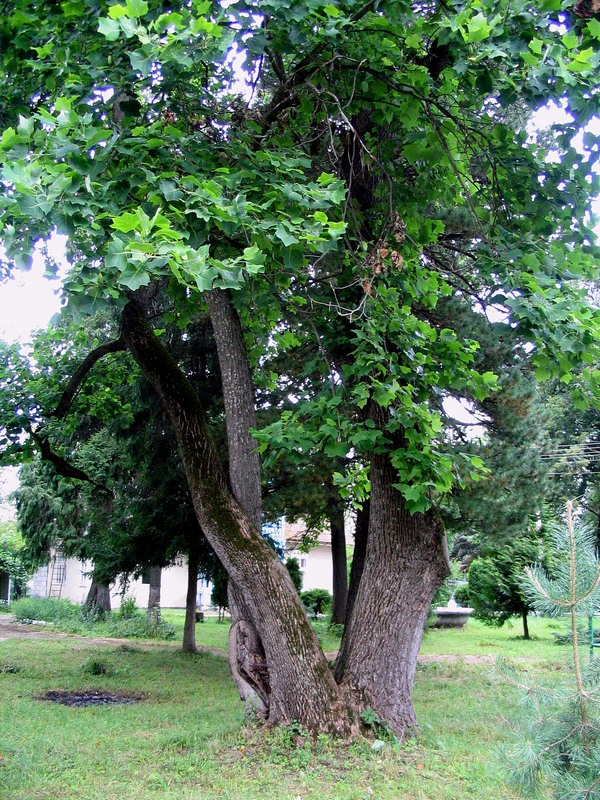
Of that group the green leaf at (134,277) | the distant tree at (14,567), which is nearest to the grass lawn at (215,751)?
the green leaf at (134,277)

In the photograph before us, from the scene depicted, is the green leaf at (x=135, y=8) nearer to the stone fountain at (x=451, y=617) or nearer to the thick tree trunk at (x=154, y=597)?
the thick tree trunk at (x=154, y=597)

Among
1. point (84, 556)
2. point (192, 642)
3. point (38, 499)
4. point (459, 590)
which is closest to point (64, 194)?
point (192, 642)

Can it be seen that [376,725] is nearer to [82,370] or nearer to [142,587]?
[82,370]

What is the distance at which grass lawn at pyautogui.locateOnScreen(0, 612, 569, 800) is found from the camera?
495 cm

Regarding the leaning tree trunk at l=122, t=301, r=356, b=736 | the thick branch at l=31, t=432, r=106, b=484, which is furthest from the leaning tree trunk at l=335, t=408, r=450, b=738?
the thick branch at l=31, t=432, r=106, b=484

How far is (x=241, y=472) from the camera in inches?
266

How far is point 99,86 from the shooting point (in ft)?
16.3

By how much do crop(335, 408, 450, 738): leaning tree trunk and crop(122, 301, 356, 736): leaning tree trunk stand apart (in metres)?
0.32

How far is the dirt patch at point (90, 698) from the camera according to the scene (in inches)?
364

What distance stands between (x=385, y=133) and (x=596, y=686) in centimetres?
560

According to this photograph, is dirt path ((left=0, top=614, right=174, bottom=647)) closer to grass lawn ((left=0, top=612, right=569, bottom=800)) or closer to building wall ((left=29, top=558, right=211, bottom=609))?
grass lawn ((left=0, top=612, right=569, bottom=800))

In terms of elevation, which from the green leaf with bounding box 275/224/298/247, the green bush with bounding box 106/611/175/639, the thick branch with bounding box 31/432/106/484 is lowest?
the green bush with bounding box 106/611/175/639

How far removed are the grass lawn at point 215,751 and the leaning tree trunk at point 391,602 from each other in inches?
18.4

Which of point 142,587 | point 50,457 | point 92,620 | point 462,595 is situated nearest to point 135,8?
point 50,457
